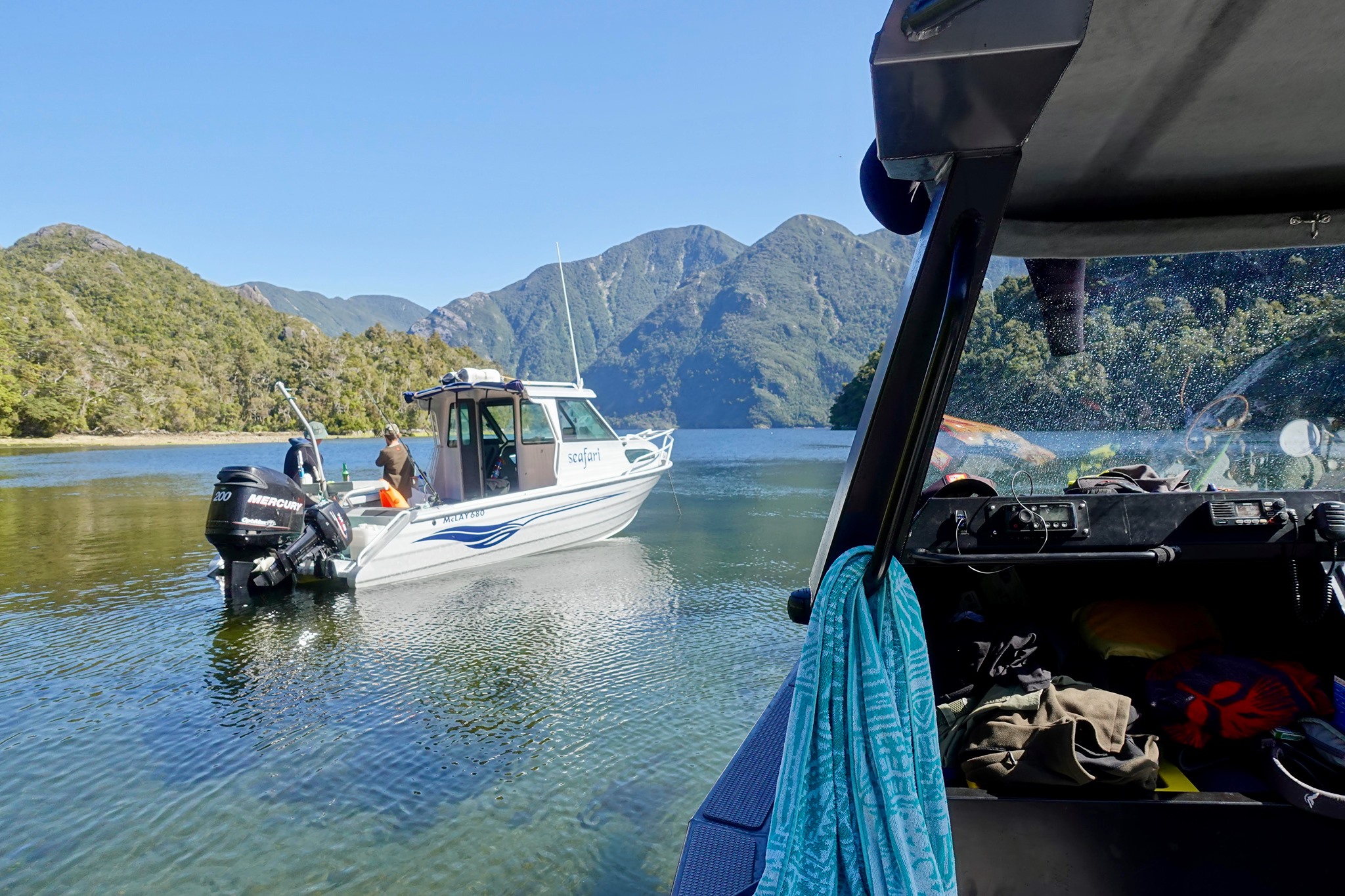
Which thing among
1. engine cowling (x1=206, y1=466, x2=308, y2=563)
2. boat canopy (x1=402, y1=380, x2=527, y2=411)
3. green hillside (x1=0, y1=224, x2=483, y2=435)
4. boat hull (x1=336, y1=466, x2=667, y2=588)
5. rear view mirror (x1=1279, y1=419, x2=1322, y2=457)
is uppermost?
green hillside (x1=0, y1=224, x2=483, y2=435)

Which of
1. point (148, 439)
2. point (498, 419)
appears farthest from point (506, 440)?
point (148, 439)

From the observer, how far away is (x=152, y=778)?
14.0 feet

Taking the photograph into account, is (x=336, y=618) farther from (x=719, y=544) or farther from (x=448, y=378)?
(x=719, y=544)

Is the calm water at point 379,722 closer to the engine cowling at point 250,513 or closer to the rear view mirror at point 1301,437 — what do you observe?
the engine cowling at point 250,513

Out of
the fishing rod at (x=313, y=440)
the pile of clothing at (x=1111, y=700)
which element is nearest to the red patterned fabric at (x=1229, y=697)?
the pile of clothing at (x=1111, y=700)

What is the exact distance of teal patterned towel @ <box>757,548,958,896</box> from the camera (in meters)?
1.37

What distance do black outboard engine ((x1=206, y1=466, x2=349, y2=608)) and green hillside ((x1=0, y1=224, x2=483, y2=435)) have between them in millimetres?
62456

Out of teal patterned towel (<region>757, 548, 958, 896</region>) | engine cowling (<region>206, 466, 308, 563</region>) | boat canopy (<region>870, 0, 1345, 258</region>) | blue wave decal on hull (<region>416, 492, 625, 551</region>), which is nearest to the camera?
boat canopy (<region>870, 0, 1345, 258</region>)

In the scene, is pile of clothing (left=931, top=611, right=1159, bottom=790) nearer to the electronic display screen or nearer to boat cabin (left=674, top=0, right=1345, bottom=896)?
boat cabin (left=674, top=0, right=1345, bottom=896)

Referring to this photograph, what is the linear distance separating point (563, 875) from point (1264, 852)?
261 cm

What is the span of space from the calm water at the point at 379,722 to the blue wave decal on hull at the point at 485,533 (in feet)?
1.51

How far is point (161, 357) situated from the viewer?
83.6m

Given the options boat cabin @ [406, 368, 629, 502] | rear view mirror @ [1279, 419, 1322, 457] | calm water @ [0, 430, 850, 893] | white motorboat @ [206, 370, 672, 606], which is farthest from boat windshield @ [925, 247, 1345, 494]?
boat cabin @ [406, 368, 629, 502]

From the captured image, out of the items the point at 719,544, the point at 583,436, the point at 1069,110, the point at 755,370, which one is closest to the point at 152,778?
the point at 1069,110
